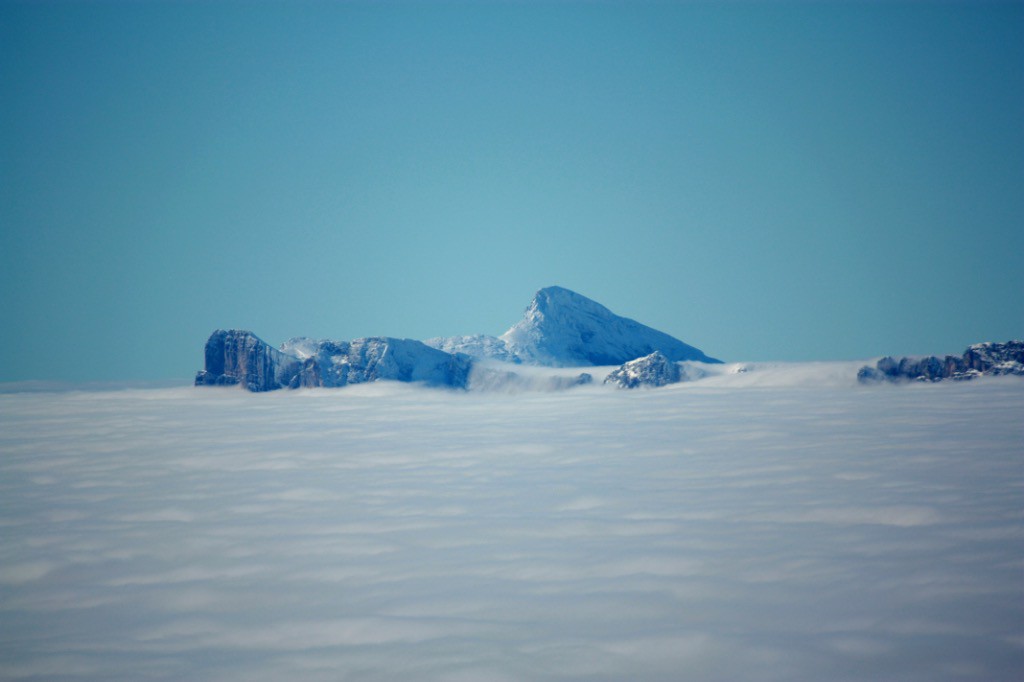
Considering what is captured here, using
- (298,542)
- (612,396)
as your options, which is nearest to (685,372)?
(612,396)

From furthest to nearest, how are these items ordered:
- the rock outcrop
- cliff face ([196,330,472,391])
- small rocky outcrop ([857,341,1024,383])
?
cliff face ([196,330,472,391]) → the rock outcrop → small rocky outcrop ([857,341,1024,383])

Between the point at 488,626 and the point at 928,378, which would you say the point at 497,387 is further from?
the point at 488,626

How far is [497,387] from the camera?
250 ft

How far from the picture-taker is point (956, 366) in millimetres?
60188

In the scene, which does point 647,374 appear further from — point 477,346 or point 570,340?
point 477,346

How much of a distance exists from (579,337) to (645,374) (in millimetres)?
20886

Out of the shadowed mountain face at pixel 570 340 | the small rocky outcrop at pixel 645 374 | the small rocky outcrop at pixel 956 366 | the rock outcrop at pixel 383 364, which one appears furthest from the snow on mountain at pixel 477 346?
the small rocky outcrop at pixel 956 366

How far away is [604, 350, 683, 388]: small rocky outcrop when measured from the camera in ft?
229

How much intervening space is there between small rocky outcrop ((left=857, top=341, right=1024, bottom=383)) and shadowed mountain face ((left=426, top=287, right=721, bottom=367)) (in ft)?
101

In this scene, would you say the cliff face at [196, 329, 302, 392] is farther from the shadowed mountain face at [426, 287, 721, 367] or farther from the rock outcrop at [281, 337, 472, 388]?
the shadowed mountain face at [426, 287, 721, 367]

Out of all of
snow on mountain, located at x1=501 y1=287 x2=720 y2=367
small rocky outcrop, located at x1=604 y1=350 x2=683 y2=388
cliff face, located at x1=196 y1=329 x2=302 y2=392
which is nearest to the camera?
small rocky outcrop, located at x1=604 y1=350 x2=683 y2=388

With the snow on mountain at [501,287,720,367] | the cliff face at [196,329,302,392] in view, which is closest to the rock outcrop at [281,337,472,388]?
the cliff face at [196,329,302,392]

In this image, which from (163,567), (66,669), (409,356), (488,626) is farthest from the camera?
(409,356)

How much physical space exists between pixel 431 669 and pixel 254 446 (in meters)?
28.8
